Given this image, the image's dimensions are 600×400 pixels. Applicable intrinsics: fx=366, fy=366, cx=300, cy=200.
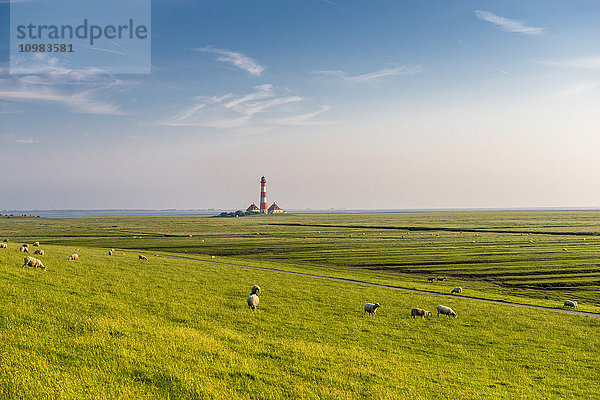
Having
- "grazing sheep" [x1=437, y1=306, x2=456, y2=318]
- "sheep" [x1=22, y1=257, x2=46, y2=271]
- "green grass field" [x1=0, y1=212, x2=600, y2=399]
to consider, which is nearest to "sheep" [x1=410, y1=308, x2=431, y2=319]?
"green grass field" [x1=0, y1=212, x2=600, y2=399]

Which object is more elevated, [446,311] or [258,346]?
[258,346]

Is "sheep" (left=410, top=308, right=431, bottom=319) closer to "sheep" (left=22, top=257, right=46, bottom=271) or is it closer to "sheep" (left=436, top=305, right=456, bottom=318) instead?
"sheep" (left=436, top=305, right=456, bottom=318)

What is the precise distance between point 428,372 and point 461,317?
12.3m

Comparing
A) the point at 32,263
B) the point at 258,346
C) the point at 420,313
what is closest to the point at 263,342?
the point at 258,346

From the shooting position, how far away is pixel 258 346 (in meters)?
15.9

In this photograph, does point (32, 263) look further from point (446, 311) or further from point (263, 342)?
point (446, 311)

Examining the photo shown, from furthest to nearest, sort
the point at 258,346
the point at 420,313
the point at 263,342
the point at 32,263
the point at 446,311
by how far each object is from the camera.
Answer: the point at 32,263 < the point at 446,311 < the point at 420,313 < the point at 263,342 < the point at 258,346

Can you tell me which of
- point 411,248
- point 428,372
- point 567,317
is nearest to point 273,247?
point 411,248

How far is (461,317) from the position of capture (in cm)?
2633

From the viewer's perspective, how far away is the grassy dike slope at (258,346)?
11570 mm

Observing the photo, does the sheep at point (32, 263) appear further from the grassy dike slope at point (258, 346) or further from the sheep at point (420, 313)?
the sheep at point (420, 313)

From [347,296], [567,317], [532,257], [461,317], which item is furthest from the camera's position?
[532,257]

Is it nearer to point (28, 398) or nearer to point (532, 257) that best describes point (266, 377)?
point (28, 398)

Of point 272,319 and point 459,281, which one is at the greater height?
point 272,319
